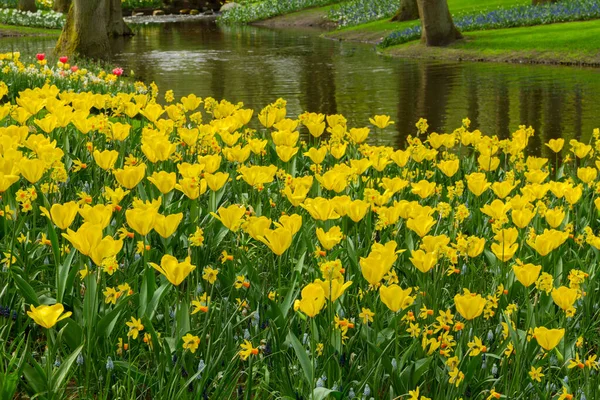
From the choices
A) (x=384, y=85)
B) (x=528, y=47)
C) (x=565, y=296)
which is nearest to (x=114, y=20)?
(x=528, y=47)

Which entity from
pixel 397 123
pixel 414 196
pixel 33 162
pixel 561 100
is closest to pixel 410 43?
pixel 561 100

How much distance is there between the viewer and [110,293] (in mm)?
3242

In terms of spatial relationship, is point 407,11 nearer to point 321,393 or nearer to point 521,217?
point 521,217

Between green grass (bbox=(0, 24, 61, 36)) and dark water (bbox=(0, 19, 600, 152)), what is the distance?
7.36m

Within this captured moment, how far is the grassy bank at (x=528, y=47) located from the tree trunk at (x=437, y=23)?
0.36m

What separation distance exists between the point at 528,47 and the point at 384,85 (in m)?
6.07

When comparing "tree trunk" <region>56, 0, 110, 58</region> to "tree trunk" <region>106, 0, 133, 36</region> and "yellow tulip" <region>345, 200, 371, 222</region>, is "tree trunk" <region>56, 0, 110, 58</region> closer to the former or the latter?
"tree trunk" <region>106, 0, 133, 36</region>

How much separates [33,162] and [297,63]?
19.3 m

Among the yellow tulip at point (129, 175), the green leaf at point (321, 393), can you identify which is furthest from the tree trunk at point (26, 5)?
the green leaf at point (321, 393)

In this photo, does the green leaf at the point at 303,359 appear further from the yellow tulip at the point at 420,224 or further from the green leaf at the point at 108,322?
the yellow tulip at the point at 420,224

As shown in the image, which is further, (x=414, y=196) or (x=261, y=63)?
(x=261, y=63)

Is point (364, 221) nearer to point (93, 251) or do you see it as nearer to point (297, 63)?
point (93, 251)

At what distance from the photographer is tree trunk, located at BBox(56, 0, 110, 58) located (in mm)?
19188

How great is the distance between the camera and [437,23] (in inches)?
956
